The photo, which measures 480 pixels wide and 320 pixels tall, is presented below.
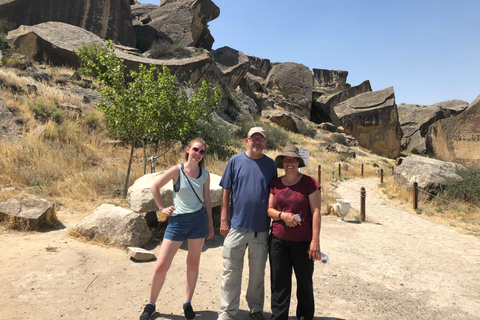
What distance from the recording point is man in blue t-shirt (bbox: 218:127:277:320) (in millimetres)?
2805

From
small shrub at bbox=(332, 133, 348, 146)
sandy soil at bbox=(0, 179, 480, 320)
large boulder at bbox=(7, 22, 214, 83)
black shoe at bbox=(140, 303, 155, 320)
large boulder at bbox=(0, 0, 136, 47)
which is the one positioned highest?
large boulder at bbox=(0, 0, 136, 47)

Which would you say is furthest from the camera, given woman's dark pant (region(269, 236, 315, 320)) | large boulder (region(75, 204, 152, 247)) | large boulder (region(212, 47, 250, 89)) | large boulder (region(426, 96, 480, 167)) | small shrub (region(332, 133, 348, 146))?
large boulder (region(212, 47, 250, 89))

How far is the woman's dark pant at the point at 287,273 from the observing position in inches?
104

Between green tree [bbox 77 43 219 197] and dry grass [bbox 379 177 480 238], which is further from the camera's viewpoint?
dry grass [bbox 379 177 480 238]

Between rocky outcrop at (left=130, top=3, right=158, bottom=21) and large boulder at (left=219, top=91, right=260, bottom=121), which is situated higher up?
rocky outcrop at (left=130, top=3, right=158, bottom=21)

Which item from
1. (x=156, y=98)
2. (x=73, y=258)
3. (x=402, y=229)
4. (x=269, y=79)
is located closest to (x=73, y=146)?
(x=156, y=98)

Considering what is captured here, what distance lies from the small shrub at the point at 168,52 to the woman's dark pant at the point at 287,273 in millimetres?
23331

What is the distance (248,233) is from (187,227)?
0.60 metres

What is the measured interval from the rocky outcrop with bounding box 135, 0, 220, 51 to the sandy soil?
24495mm

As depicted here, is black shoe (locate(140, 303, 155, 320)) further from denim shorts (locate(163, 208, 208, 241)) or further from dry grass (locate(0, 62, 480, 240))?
dry grass (locate(0, 62, 480, 240))

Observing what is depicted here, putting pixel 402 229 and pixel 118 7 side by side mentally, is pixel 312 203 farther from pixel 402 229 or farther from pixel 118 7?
pixel 118 7

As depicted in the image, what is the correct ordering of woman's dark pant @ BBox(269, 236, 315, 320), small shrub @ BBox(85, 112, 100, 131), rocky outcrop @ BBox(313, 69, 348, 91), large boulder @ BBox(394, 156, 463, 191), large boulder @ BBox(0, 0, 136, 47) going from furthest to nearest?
1. rocky outcrop @ BBox(313, 69, 348, 91)
2. large boulder @ BBox(0, 0, 136, 47)
3. small shrub @ BBox(85, 112, 100, 131)
4. large boulder @ BBox(394, 156, 463, 191)
5. woman's dark pant @ BBox(269, 236, 315, 320)

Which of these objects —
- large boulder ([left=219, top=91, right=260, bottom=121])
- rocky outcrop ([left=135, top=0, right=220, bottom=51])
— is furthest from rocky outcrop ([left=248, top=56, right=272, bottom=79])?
large boulder ([left=219, top=91, right=260, bottom=121])

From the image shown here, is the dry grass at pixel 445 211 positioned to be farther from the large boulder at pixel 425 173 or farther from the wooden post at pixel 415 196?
the large boulder at pixel 425 173
